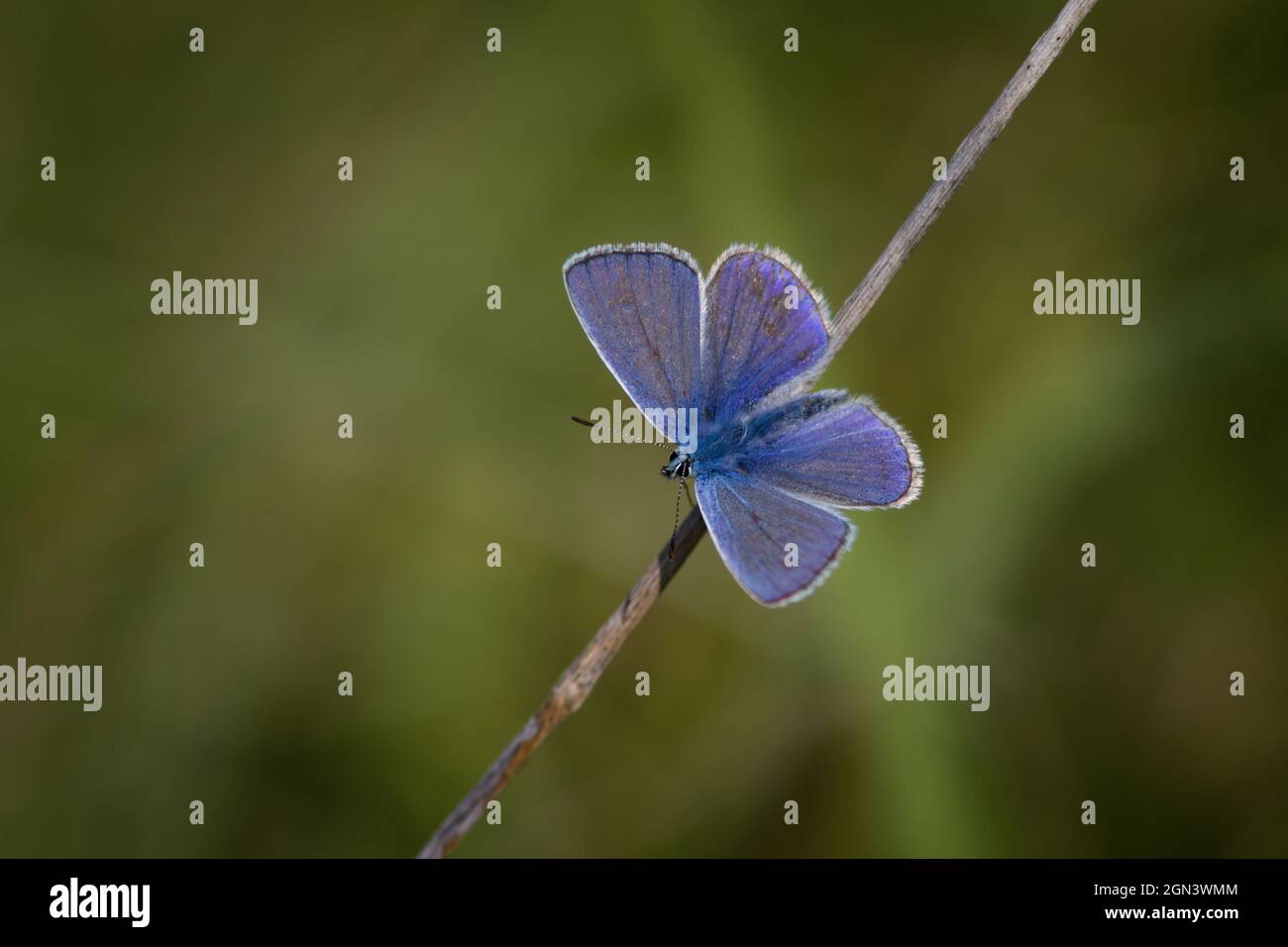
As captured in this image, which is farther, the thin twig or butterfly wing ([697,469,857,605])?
butterfly wing ([697,469,857,605])

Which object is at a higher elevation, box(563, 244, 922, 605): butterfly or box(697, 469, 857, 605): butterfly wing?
box(563, 244, 922, 605): butterfly

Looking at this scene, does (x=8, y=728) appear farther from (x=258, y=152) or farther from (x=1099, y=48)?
(x=1099, y=48)

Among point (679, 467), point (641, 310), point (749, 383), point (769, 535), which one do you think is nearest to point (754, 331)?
point (749, 383)

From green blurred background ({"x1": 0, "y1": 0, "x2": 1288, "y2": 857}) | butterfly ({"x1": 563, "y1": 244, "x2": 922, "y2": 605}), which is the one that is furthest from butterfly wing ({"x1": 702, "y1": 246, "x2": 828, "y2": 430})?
green blurred background ({"x1": 0, "y1": 0, "x2": 1288, "y2": 857})

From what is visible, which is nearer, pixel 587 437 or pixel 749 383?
pixel 749 383

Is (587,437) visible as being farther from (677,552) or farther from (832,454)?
(677,552)

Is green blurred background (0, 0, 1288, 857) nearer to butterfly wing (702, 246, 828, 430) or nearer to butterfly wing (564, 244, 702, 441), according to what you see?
butterfly wing (702, 246, 828, 430)

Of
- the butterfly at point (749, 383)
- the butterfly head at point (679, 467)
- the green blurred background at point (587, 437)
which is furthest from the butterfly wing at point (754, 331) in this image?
the green blurred background at point (587, 437)

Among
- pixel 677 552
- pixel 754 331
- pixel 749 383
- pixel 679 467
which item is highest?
pixel 754 331
